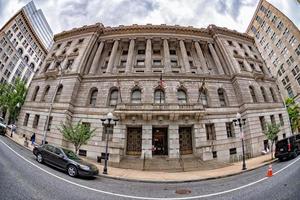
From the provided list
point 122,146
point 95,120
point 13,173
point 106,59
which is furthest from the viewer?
point 106,59

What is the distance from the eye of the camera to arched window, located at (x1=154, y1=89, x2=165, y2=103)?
75.0ft

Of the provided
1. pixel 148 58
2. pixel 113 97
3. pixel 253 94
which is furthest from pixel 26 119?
pixel 253 94

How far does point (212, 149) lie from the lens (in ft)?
66.4

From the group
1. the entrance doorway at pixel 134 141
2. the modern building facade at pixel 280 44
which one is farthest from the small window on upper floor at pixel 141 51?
the modern building facade at pixel 280 44

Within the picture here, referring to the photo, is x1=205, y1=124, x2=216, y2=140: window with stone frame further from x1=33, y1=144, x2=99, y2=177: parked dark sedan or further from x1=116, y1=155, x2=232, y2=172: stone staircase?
x1=33, y1=144, x2=99, y2=177: parked dark sedan

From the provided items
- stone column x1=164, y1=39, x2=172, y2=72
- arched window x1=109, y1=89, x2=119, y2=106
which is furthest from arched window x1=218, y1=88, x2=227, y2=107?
arched window x1=109, y1=89, x2=119, y2=106

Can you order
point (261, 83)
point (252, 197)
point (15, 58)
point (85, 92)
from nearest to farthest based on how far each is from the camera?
point (252, 197)
point (85, 92)
point (261, 83)
point (15, 58)

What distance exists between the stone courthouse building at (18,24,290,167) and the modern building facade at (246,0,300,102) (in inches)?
822

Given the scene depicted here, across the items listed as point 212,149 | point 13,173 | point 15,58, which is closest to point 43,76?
point 13,173

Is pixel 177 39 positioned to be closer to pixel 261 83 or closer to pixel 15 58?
pixel 261 83

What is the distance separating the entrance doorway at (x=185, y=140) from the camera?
2064cm

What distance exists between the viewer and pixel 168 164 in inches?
680

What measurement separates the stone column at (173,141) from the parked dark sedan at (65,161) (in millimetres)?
10602

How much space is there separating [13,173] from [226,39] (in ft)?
111
